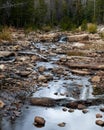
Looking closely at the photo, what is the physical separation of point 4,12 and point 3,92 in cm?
2921

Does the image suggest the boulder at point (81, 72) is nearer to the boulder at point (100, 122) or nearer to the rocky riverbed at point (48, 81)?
the rocky riverbed at point (48, 81)

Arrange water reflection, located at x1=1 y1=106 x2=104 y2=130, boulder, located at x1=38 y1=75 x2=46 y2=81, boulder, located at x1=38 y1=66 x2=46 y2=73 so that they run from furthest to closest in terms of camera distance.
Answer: boulder, located at x1=38 y1=66 x2=46 y2=73, boulder, located at x1=38 y1=75 x2=46 y2=81, water reflection, located at x1=1 y1=106 x2=104 y2=130

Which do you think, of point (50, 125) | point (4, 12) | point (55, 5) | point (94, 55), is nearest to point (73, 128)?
point (50, 125)

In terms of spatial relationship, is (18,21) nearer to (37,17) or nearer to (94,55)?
(37,17)

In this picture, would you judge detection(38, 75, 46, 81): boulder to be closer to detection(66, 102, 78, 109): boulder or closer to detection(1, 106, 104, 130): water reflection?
detection(66, 102, 78, 109): boulder

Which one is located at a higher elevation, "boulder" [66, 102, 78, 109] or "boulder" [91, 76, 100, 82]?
Result: "boulder" [66, 102, 78, 109]

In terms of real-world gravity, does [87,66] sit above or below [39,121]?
below

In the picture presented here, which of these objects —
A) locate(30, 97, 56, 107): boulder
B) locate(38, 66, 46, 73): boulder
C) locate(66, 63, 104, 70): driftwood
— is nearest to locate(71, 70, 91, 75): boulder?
locate(66, 63, 104, 70): driftwood

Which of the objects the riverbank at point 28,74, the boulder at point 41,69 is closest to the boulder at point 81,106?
the riverbank at point 28,74

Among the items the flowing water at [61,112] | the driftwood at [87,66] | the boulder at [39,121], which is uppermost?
the boulder at [39,121]

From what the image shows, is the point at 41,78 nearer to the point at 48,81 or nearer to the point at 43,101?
the point at 48,81

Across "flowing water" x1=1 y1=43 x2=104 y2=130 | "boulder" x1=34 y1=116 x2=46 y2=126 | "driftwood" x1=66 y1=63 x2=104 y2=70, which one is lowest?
"driftwood" x1=66 y1=63 x2=104 y2=70

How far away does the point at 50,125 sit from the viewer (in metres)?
4.35

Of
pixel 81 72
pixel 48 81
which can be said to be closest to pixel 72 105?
pixel 48 81
